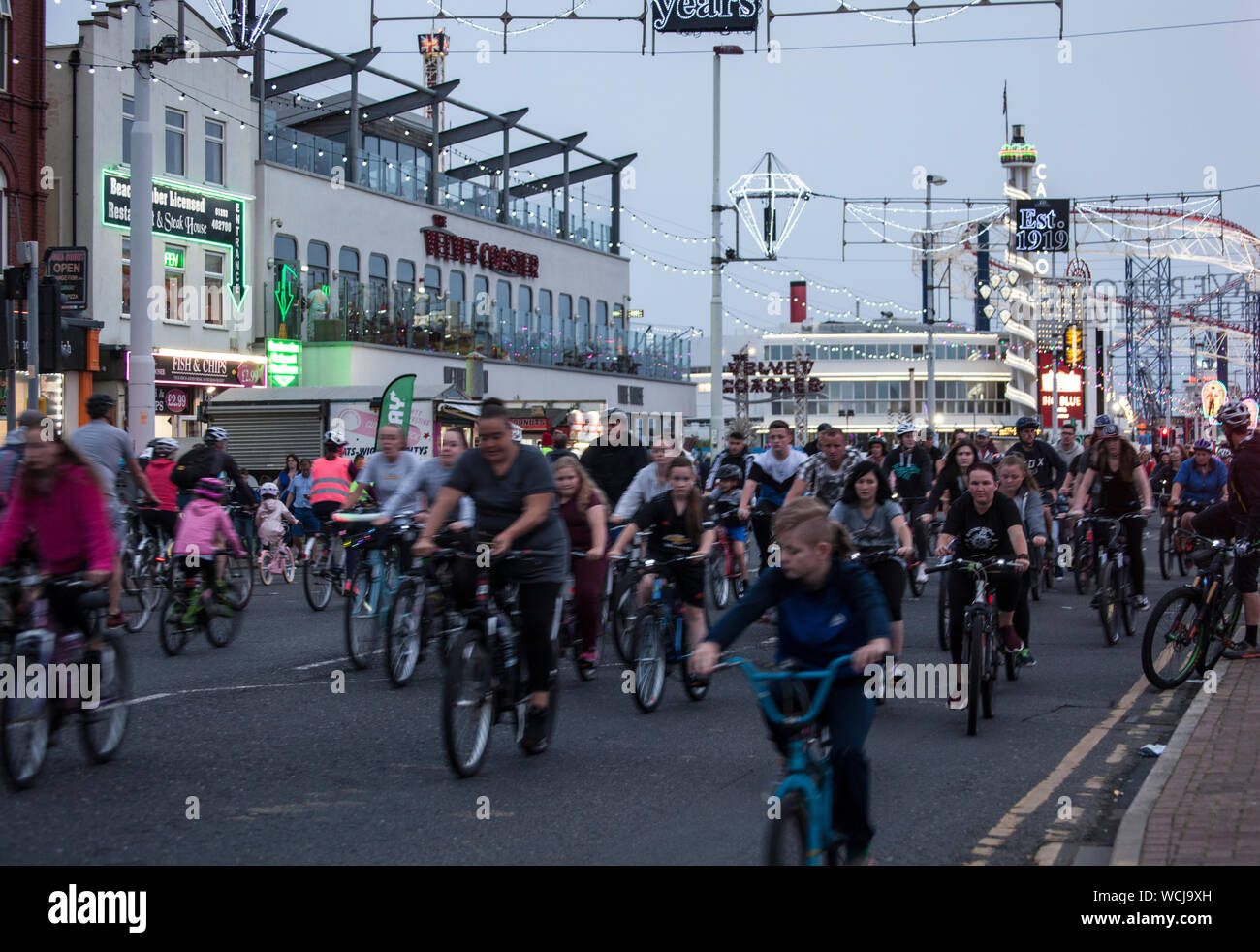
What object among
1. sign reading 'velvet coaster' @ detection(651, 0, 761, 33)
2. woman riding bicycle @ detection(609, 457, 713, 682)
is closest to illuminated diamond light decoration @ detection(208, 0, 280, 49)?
sign reading 'velvet coaster' @ detection(651, 0, 761, 33)

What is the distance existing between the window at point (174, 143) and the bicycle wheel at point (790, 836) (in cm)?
2991

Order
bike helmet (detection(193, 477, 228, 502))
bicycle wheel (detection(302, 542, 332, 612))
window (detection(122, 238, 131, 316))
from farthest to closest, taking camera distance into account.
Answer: window (detection(122, 238, 131, 316)), bicycle wheel (detection(302, 542, 332, 612)), bike helmet (detection(193, 477, 228, 502))

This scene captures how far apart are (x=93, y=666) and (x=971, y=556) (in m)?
5.59

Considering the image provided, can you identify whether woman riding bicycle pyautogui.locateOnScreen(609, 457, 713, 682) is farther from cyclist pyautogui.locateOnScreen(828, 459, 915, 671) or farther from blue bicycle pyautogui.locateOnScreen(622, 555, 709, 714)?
cyclist pyautogui.locateOnScreen(828, 459, 915, 671)

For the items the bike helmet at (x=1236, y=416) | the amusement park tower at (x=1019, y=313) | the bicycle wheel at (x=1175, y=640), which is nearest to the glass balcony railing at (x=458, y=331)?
the bike helmet at (x=1236, y=416)

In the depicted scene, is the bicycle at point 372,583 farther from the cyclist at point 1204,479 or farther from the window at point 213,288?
the window at point 213,288

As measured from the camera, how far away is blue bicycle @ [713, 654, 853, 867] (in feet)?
15.7

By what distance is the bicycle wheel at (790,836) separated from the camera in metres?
4.75

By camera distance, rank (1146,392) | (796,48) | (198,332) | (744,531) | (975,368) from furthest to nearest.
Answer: (975,368), (1146,392), (198,332), (796,48), (744,531)

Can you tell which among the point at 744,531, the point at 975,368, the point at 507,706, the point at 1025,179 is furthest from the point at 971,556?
the point at 1025,179

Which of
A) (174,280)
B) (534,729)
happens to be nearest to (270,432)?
(174,280)

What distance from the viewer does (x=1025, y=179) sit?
148 metres

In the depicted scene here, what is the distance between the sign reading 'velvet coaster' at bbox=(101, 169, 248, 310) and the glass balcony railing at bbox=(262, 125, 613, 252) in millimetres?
2349
